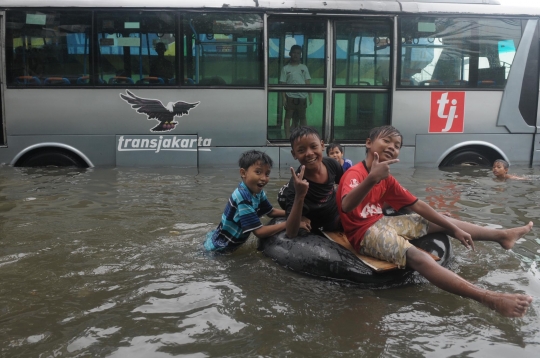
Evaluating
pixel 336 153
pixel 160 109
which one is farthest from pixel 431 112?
pixel 160 109

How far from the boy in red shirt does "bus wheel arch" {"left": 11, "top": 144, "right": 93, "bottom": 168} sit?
6.17 metres

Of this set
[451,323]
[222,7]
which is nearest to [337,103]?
[222,7]

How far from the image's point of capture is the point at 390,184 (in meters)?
4.24

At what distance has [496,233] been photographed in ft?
14.2

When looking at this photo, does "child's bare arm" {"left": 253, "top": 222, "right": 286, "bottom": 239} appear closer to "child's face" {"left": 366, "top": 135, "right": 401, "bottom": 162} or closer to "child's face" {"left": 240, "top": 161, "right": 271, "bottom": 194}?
"child's face" {"left": 240, "top": 161, "right": 271, "bottom": 194}

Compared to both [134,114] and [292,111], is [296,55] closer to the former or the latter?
[292,111]

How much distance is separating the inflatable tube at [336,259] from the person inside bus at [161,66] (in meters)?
5.18

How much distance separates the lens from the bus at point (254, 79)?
28.7 ft

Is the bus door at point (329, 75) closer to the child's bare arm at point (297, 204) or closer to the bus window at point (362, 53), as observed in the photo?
the bus window at point (362, 53)

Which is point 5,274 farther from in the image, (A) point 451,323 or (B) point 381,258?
(A) point 451,323

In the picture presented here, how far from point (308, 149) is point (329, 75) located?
17.1 ft

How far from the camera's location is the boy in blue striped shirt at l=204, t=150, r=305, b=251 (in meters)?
4.46

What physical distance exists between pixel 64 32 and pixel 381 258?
695cm

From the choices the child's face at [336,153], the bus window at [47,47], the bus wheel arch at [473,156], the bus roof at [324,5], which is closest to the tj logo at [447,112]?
the bus wheel arch at [473,156]
